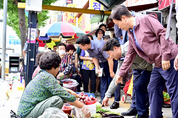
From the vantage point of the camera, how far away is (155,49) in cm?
257

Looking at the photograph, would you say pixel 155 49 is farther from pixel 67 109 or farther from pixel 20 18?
pixel 20 18

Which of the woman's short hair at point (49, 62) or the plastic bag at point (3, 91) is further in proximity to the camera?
the plastic bag at point (3, 91)

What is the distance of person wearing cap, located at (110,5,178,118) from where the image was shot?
7.86ft

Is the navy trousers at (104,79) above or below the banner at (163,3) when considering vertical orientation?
below

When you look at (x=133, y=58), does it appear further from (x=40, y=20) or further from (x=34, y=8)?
(x=40, y=20)

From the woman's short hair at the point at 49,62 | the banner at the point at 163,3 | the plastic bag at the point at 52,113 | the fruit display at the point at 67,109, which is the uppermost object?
the banner at the point at 163,3

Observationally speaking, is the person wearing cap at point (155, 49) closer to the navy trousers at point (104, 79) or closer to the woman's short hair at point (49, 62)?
the woman's short hair at point (49, 62)

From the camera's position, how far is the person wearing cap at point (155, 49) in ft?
7.86

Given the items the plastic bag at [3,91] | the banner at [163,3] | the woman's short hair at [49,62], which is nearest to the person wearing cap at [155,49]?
the woman's short hair at [49,62]

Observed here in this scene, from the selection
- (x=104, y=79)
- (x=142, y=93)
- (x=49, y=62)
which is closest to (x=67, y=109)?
(x=49, y=62)

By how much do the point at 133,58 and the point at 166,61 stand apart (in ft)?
2.90

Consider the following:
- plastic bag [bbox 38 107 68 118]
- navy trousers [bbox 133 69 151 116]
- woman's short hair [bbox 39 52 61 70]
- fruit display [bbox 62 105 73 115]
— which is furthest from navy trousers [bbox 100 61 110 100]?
plastic bag [bbox 38 107 68 118]

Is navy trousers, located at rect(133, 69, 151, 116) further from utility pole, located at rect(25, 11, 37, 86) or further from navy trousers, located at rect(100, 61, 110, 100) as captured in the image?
utility pole, located at rect(25, 11, 37, 86)

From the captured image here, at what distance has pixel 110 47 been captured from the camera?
3.79m
